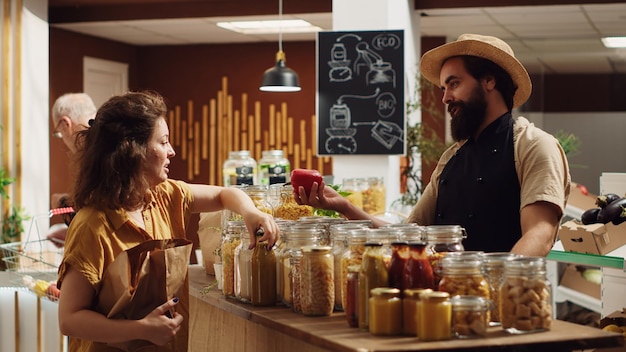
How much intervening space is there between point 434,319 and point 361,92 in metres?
5.09

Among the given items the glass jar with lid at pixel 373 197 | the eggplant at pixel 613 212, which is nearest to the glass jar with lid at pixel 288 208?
the eggplant at pixel 613 212

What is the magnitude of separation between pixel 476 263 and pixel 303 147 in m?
8.52

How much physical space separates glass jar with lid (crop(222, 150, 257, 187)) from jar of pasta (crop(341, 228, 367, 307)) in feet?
8.73

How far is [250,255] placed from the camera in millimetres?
2414

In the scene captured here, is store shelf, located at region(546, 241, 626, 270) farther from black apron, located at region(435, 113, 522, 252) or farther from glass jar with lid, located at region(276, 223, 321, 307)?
glass jar with lid, located at region(276, 223, 321, 307)

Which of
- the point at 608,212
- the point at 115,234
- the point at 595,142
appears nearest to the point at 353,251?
the point at 115,234

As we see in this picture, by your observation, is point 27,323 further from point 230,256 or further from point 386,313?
point 386,313

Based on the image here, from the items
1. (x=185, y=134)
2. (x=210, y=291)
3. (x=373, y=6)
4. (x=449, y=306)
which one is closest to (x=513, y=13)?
(x=373, y=6)

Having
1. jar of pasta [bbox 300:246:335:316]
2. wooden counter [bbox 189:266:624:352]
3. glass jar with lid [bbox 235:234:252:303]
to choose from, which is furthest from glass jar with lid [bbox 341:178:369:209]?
jar of pasta [bbox 300:246:335:316]

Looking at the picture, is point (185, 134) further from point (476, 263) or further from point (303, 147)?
point (476, 263)

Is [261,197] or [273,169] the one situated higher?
[273,169]

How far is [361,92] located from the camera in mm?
6840

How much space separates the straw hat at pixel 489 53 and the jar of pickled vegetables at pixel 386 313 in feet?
4.19

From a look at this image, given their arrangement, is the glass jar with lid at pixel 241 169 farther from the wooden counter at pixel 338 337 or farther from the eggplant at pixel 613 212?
the wooden counter at pixel 338 337
